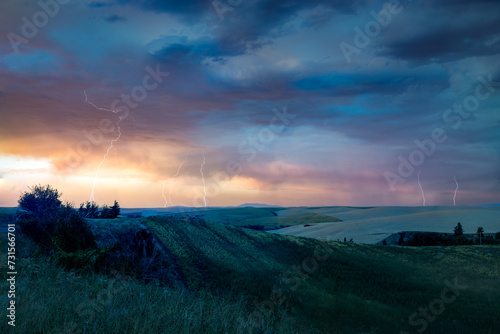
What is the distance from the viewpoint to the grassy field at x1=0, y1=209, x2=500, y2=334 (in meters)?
8.66

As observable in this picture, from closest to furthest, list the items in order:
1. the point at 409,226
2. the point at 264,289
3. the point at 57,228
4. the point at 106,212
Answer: the point at 57,228 < the point at 264,289 < the point at 106,212 < the point at 409,226

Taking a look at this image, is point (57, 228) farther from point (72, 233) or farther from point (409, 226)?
point (409, 226)

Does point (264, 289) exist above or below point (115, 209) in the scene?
below

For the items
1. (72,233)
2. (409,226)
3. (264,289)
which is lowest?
(409,226)

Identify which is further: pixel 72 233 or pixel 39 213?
pixel 39 213

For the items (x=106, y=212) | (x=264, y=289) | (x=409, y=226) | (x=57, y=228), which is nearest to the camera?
(x=57, y=228)

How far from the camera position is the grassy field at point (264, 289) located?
341 inches

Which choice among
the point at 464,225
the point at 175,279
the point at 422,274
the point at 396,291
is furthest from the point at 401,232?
the point at 175,279

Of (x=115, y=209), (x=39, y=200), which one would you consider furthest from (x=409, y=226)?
(x=39, y=200)

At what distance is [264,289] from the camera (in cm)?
1953

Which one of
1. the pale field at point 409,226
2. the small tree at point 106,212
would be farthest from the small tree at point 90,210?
the pale field at point 409,226

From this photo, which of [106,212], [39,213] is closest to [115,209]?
[106,212]

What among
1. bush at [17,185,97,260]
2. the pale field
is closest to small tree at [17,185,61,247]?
bush at [17,185,97,260]

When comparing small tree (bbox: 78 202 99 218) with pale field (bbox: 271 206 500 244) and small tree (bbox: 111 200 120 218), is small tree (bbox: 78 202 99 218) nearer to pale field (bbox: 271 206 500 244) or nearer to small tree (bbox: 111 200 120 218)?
small tree (bbox: 111 200 120 218)
